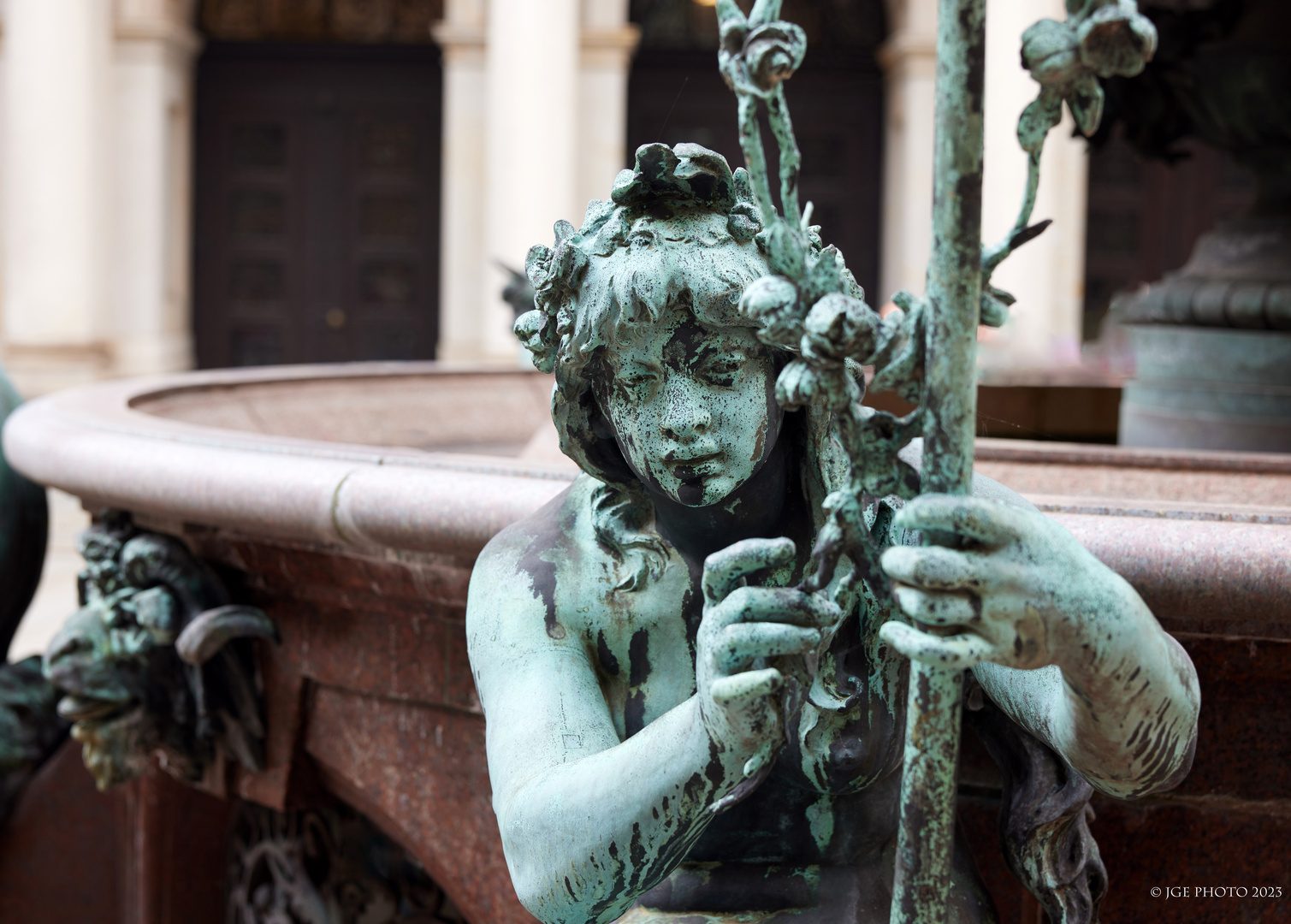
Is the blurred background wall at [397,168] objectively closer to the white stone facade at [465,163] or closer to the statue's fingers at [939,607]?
the white stone facade at [465,163]

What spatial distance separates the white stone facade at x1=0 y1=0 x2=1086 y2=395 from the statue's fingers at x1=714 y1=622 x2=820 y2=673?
8080 millimetres

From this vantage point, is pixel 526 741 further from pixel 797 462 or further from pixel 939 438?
pixel 939 438

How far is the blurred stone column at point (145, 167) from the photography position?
12.0 m

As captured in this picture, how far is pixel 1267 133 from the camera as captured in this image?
3.27 metres

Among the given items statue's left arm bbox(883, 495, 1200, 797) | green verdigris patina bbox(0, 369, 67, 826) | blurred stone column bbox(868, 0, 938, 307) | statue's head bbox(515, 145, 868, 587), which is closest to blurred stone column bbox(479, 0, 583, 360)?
blurred stone column bbox(868, 0, 938, 307)

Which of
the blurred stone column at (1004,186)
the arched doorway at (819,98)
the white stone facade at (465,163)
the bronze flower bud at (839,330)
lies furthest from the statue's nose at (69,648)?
the arched doorway at (819,98)

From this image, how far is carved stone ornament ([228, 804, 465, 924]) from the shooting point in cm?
233

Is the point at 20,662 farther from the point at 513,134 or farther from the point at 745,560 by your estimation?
the point at 513,134

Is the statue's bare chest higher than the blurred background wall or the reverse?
the reverse

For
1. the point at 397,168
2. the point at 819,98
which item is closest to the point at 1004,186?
the point at 819,98

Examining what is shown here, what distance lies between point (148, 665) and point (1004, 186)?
8.07 meters

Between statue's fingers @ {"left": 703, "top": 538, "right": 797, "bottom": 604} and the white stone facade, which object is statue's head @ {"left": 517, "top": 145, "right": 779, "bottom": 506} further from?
the white stone facade

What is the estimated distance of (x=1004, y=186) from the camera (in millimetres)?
9406

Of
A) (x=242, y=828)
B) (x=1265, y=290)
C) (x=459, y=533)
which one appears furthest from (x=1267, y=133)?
(x=242, y=828)
